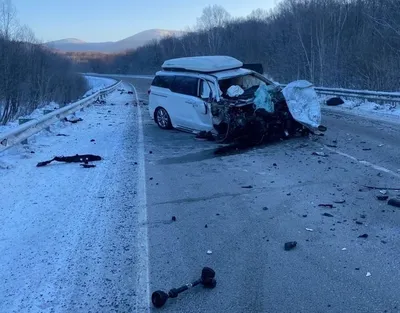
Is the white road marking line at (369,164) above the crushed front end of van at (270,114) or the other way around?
the other way around

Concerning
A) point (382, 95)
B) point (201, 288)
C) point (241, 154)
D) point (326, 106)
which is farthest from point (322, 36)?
point (201, 288)

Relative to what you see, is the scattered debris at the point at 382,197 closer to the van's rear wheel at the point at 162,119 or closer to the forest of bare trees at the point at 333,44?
the van's rear wheel at the point at 162,119

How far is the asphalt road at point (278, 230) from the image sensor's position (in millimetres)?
3467

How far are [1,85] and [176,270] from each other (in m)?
40.7

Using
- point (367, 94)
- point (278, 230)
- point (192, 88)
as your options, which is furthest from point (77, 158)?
point (367, 94)

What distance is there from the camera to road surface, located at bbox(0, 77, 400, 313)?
349 cm

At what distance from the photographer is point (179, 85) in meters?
12.5

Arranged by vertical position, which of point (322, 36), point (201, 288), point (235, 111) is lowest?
point (201, 288)

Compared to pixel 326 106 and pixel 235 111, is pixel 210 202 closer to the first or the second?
pixel 235 111

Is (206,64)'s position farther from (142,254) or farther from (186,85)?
(142,254)

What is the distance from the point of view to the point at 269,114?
10.2 metres

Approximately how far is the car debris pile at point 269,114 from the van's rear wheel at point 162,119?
2.94m

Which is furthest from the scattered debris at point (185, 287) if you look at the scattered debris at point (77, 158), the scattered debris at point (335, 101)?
the scattered debris at point (335, 101)

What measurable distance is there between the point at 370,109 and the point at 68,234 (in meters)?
15.1
